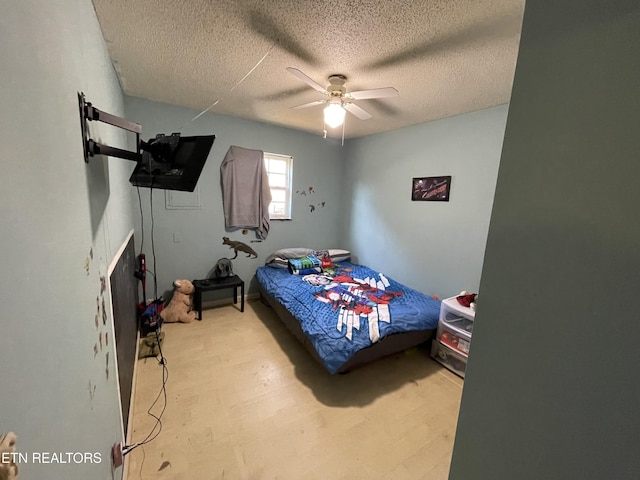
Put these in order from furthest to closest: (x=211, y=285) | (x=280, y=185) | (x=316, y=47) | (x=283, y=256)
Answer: (x=280, y=185), (x=283, y=256), (x=211, y=285), (x=316, y=47)

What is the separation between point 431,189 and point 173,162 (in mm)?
2670

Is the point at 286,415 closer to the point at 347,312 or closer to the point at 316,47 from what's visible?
the point at 347,312

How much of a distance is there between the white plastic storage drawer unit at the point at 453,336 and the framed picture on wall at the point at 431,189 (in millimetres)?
1180

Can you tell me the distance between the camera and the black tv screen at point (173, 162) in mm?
1275

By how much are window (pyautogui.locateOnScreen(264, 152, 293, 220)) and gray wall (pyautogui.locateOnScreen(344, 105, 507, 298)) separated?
1.07m

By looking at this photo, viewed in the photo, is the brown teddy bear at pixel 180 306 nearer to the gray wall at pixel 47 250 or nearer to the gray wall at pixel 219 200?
the gray wall at pixel 219 200

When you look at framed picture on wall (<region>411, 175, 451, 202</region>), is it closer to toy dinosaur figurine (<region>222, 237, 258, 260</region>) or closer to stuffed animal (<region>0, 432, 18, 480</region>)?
toy dinosaur figurine (<region>222, 237, 258, 260</region>)

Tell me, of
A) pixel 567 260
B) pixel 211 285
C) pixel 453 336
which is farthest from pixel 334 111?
pixel 211 285

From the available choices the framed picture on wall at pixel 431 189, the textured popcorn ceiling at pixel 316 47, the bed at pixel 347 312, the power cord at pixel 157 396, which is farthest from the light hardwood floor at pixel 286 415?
the textured popcorn ceiling at pixel 316 47

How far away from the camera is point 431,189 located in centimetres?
292

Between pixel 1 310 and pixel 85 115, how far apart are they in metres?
0.81

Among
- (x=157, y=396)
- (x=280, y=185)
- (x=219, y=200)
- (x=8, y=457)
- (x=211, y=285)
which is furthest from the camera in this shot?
(x=280, y=185)

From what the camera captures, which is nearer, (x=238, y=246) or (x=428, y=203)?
(x=428, y=203)

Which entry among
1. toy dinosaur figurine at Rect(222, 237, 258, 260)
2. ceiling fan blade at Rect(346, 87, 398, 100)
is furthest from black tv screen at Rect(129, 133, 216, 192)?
toy dinosaur figurine at Rect(222, 237, 258, 260)
